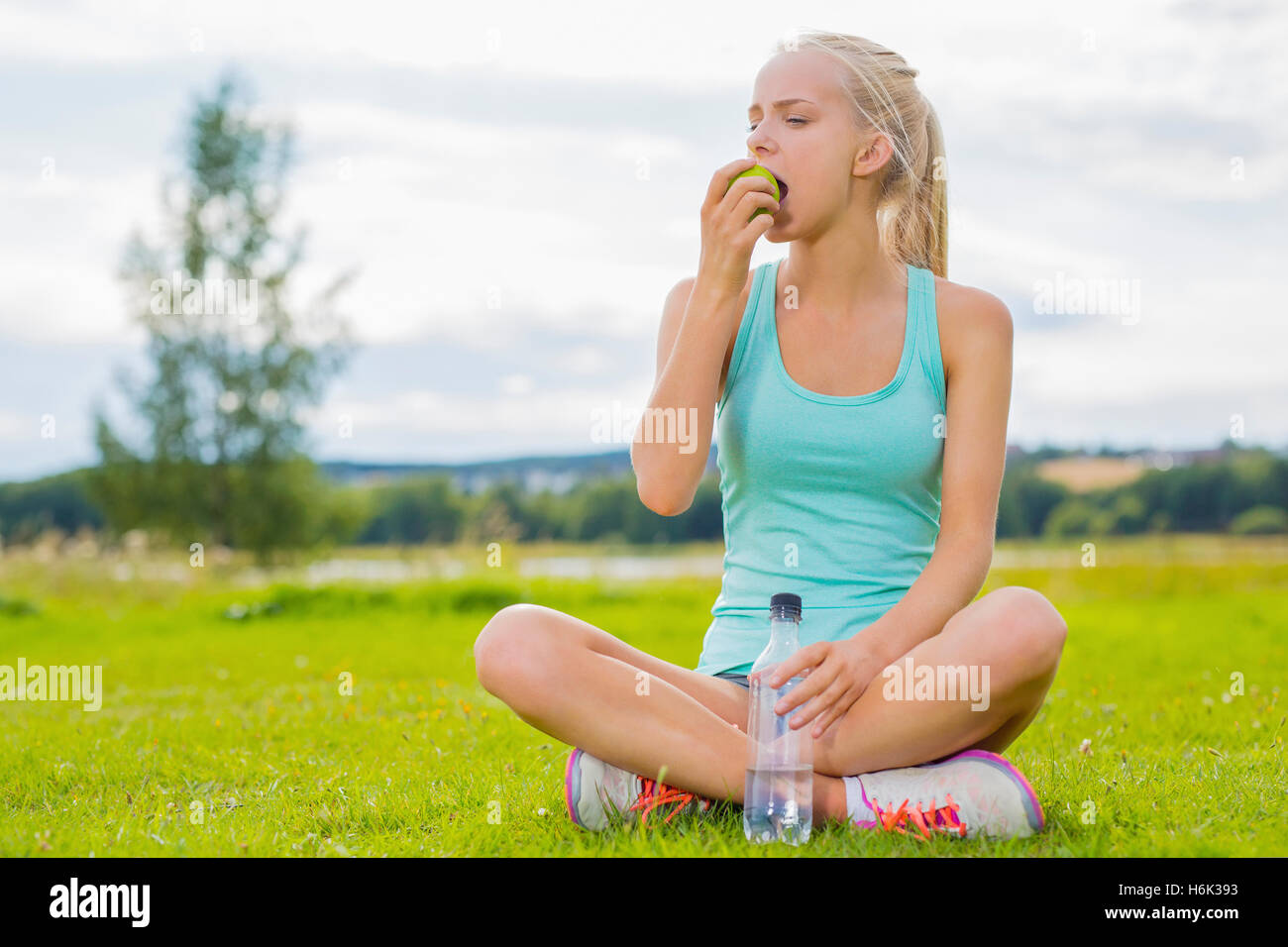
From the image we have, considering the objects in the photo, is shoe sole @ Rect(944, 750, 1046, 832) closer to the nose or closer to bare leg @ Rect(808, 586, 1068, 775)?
bare leg @ Rect(808, 586, 1068, 775)

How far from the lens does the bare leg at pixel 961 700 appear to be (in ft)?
8.63

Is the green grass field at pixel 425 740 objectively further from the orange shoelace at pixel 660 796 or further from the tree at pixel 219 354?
the tree at pixel 219 354

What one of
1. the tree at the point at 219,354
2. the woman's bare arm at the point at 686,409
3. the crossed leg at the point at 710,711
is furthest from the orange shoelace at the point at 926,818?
the tree at the point at 219,354

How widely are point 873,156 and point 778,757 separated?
1.66 m

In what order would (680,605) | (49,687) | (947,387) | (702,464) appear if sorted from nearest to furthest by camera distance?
(702,464)
(947,387)
(49,687)
(680,605)

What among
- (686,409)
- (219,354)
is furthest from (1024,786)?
(219,354)

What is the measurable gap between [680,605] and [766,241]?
672 centimetres

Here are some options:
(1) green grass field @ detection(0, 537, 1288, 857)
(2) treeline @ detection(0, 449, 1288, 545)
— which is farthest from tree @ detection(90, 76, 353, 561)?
(1) green grass field @ detection(0, 537, 1288, 857)

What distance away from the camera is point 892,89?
3230 millimetres

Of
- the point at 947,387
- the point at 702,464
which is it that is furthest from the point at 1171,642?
the point at 702,464

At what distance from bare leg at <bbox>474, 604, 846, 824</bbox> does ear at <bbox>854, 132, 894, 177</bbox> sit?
151 cm

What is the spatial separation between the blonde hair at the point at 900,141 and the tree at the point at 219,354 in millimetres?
20052

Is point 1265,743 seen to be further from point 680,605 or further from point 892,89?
point 680,605

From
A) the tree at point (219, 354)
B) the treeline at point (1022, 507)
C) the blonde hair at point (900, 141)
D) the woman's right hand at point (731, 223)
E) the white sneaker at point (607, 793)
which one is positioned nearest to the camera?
the white sneaker at point (607, 793)
